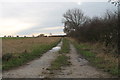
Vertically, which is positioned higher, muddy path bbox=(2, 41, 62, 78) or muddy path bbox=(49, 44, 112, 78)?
muddy path bbox=(49, 44, 112, 78)

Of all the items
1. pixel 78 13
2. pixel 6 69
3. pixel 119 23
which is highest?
pixel 78 13

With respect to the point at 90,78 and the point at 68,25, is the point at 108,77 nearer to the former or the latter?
the point at 90,78

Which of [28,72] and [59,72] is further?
[28,72]

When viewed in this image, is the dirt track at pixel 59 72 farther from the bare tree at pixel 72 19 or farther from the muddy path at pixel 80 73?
the bare tree at pixel 72 19

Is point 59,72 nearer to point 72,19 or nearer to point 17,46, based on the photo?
point 17,46

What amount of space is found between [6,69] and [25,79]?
3.47m

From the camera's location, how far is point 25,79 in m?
9.71

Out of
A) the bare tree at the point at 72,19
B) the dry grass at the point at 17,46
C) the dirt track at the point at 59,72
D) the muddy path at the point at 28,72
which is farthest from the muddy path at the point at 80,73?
the bare tree at the point at 72,19

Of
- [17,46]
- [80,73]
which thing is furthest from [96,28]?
[80,73]

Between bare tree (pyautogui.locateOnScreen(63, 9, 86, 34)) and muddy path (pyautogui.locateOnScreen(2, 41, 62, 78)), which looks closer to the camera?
muddy path (pyautogui.locateOnScreen(2, 41, 62, 78))

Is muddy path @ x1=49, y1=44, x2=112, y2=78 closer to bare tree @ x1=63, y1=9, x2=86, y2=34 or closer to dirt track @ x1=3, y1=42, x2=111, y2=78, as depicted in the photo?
dirt track @ x1=3, y1=42, x2=111, y2=78

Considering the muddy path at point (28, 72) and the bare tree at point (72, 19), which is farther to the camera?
the bare tree at point (72, 19)

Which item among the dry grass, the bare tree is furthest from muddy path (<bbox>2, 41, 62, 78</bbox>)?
the bare tree

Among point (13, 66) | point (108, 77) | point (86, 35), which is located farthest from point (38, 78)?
point (86, 35)
